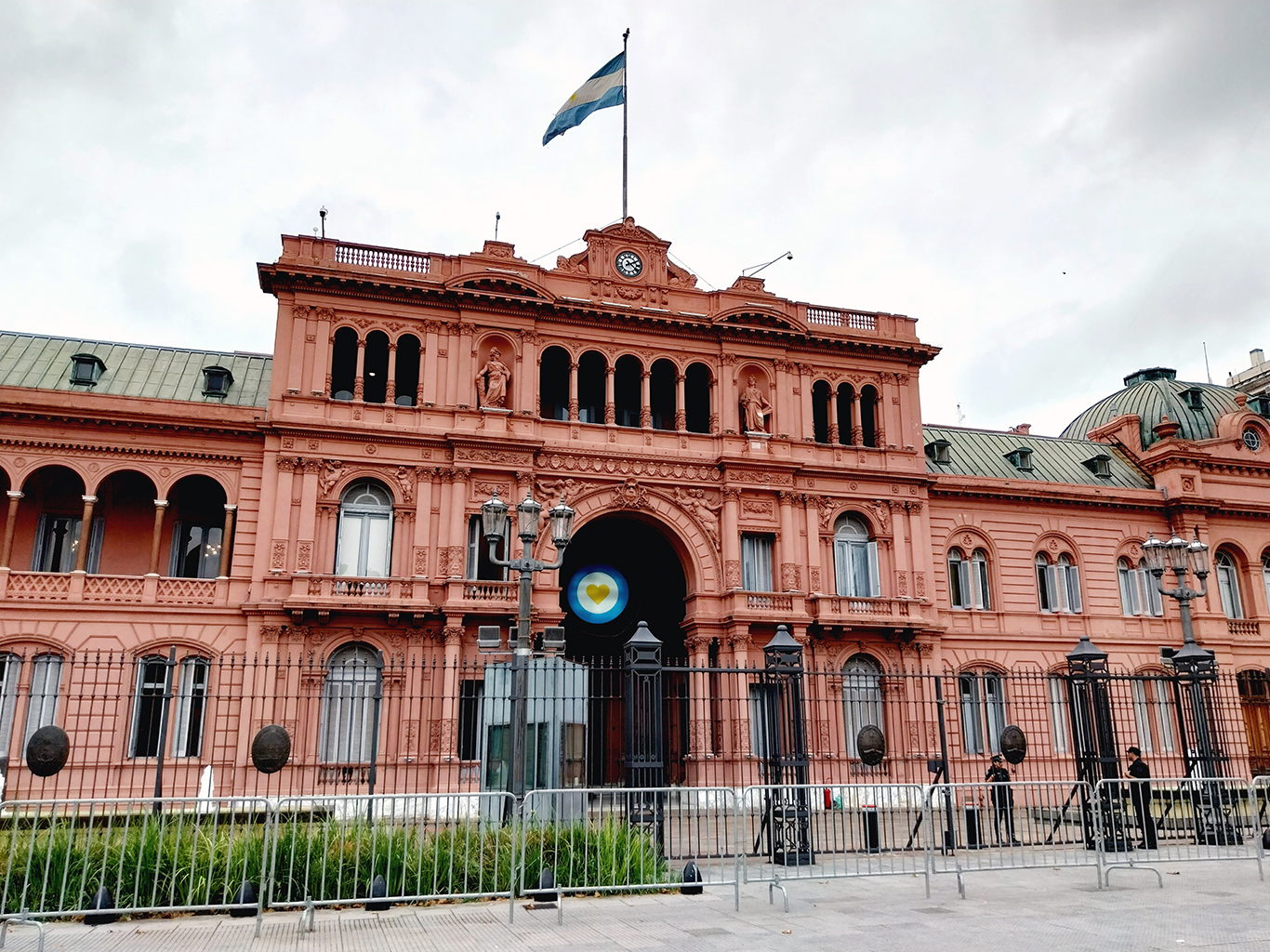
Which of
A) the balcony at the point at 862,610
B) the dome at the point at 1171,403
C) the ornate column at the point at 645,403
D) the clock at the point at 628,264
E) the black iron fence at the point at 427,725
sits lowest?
the black iron fence at the point at 427,725

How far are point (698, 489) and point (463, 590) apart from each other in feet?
26.5

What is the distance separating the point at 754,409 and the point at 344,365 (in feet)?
42.9

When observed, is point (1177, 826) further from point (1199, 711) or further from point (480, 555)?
point (480, 555)

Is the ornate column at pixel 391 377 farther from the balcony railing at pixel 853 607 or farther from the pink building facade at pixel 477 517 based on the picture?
the balcony railing at pixel 853 607

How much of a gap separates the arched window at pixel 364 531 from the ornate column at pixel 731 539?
1010cm

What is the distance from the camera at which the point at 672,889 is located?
42.9 feet

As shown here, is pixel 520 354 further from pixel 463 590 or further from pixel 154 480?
pixel 154 480

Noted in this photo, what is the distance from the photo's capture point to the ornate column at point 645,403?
1215 inches

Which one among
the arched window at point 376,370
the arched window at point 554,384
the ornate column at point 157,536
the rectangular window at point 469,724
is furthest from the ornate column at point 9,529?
the arched window at point 554,384

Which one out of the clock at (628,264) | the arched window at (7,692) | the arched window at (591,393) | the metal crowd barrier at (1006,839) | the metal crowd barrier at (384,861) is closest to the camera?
the metal crowd barrier at (384,861)

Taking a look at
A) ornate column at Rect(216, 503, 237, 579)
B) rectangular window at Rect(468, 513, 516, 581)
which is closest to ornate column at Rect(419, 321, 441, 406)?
rectangular window at Rect(468, 513, 516, 581)

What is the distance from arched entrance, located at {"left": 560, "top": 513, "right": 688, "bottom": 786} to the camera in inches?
1225

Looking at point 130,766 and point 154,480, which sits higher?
point 154,480

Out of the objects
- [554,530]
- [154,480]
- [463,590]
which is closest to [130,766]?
[154,480]
